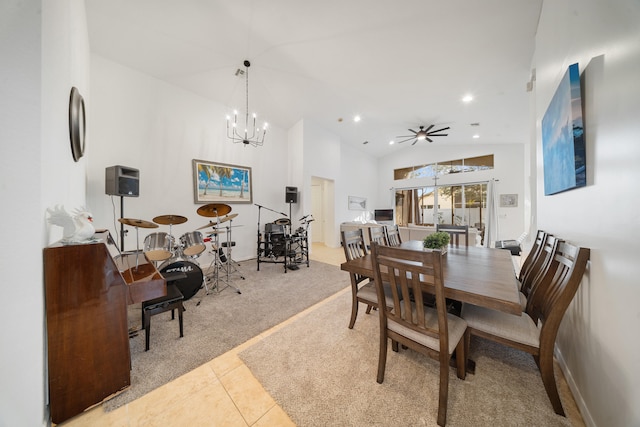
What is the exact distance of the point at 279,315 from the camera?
2.28 metres

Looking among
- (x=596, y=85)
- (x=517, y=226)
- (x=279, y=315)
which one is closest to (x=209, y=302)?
(x=279, y=315)

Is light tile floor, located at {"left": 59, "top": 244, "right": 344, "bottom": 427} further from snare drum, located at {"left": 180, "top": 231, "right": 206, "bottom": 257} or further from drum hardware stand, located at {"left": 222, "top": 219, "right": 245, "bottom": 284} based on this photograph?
drum hardware stand, located at {"left": 222, "top": 219, "right": 245, "bottom": 284}

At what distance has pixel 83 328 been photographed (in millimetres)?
1186

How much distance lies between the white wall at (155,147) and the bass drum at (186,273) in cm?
161

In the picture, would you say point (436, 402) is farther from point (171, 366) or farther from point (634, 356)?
point (171, 366)

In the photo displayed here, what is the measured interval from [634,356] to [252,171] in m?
5.24

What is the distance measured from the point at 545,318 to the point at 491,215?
256 inches

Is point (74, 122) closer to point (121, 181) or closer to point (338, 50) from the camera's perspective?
point (121, 181)

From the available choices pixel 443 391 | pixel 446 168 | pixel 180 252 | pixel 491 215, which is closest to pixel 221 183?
pixel 180 252

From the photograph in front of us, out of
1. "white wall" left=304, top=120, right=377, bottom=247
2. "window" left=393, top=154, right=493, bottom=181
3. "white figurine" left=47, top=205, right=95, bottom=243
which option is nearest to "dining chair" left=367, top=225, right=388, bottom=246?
"white figurine" left=47, top=205, right=95, bottom=243

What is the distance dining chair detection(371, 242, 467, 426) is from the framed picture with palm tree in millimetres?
3969

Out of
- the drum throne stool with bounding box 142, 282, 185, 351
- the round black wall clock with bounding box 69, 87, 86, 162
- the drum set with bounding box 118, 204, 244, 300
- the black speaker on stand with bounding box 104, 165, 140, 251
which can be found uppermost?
the round black wall clock with bounding box 69, 87, 86, 162

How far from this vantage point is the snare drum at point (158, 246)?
249 centimetres

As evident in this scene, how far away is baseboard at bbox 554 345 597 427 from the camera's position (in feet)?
3.56
